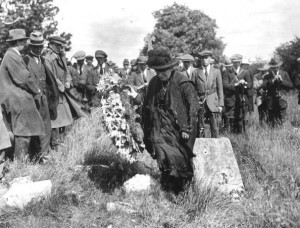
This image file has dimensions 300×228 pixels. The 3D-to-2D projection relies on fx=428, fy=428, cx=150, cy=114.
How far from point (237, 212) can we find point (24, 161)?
3.14 meters

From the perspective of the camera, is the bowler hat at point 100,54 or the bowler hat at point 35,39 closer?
the bowler hat at point 35,39

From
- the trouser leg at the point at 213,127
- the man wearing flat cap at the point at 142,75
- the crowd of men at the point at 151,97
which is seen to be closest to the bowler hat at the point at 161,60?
the crowd of men at the point at 151,97

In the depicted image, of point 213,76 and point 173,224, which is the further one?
point 213,76

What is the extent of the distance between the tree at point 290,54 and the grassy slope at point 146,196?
15774 mm

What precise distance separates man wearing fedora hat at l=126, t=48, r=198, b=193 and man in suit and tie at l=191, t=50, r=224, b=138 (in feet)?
12.3

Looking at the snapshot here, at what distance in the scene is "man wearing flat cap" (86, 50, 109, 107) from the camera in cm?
1060

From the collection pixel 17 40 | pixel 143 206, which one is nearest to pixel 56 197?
pixel 143 206

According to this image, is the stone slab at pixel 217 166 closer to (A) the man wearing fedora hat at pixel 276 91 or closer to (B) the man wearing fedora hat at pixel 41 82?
(B) the man wearing fedora hat at pixel 41 82

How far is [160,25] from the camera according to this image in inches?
1554

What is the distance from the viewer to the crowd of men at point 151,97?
529 centimetres

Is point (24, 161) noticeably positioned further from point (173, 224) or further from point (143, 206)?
point (173, 224)

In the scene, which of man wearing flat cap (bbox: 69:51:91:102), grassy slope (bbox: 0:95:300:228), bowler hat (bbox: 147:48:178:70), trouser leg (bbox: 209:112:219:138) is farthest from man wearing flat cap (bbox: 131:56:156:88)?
bowler hat (bbox: 147:48:178:70)

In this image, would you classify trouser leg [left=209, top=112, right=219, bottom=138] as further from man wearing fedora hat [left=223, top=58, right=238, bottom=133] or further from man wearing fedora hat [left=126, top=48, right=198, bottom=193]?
man wearing fedora hat [left=126, top=48, right=198, bottom=193]

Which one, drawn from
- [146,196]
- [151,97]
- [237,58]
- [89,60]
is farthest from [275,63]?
[146,196]
